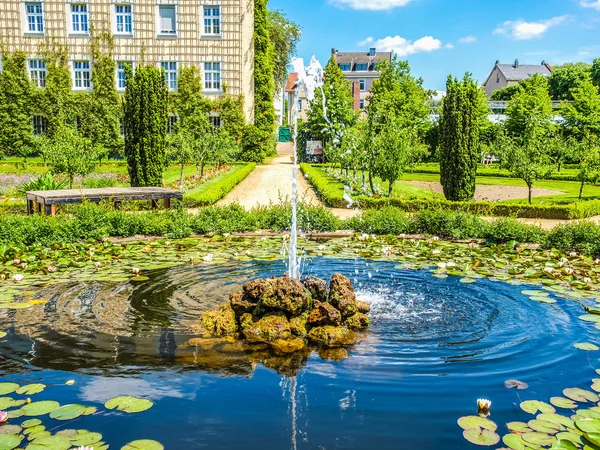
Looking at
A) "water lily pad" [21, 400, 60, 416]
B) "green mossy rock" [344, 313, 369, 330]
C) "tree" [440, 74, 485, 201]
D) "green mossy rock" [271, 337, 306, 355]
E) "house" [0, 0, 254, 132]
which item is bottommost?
"green mossy rock" [271, 337, 306, 355]

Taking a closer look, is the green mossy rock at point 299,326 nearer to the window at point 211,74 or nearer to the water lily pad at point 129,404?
the water lily pad at point 129,404

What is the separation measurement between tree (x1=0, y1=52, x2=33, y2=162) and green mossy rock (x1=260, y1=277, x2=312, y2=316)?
1018 inches

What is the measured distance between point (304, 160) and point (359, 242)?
2242 cm

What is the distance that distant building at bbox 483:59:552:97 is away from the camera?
68.1 m

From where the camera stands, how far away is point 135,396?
4234 millimetres

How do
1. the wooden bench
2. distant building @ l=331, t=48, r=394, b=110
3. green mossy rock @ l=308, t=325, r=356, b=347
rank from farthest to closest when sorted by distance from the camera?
distant building @ l=331, t=48, r=394, b=110
the wooden bench
green mossy rock @ l=308, t=325, r=356, b=347

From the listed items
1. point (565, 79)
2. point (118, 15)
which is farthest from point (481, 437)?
point (565, 79)

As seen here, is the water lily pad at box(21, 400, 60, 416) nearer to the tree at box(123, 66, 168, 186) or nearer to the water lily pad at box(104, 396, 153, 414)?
the water lily pad at box(104, 396, 153, 414)

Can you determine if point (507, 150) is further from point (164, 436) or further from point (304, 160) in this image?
point (304, 160)

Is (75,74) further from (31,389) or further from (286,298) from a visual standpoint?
(31,389)

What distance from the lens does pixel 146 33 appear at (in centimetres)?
2867

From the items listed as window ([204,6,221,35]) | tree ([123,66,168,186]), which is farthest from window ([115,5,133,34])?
tree ([123,66,168,186])

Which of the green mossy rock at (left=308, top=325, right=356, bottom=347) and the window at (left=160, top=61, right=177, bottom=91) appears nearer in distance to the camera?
the green mossy rock at (left=308, top=325, right=356, bottom=347)

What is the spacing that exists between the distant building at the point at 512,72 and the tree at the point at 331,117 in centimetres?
3815
